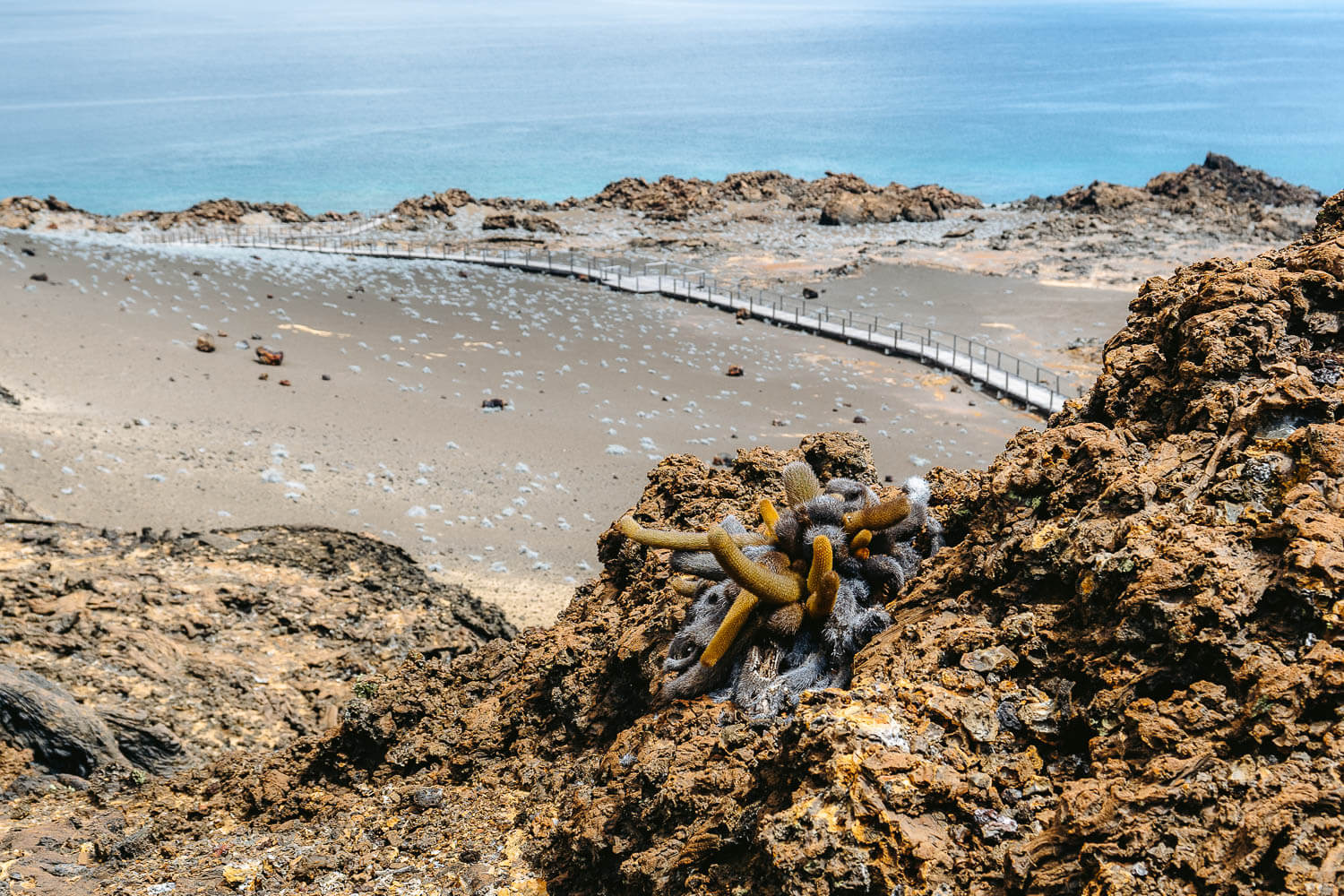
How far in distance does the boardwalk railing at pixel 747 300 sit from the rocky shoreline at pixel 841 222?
299 centimetres

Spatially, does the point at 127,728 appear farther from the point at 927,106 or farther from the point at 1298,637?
the point at 927,106

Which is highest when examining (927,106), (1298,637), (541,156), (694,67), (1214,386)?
(694,67)

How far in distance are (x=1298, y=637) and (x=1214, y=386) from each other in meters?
1.43

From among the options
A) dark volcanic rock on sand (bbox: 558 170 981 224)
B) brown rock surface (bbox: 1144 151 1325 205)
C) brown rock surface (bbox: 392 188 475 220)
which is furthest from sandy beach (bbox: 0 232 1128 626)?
brown rock surface (bbox: 1144 151 1325 205)

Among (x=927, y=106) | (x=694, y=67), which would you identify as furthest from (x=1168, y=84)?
(x=694, y=67)

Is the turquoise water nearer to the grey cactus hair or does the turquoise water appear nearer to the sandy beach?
the sandy beach

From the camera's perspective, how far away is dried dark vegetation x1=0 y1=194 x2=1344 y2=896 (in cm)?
249

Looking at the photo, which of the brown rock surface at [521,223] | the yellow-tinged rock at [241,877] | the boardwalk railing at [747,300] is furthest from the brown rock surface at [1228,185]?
the yellow-tinged rock at [241,877]

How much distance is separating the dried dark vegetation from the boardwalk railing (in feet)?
55.5

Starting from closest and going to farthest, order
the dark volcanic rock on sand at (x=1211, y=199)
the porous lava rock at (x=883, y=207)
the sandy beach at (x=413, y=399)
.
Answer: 1. the sandy beach at (x=413, y=399)
2. the dark volcanic rock on sand at (x=1211, y=199)
3. the porous lava rock at (x=883, y=207)

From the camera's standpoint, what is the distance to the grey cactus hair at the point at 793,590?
423 centimetres

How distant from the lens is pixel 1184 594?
289cm

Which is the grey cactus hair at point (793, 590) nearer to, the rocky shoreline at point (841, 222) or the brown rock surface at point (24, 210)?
the rocky shoreline at point (841, 222)

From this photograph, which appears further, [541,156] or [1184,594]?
[541,156]
